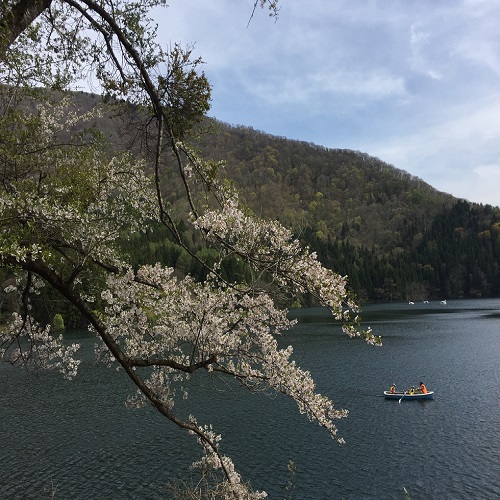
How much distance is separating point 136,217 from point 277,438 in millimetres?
17808

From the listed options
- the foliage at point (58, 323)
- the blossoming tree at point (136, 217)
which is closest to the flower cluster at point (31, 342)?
the blossoming tree at point (136, 217)

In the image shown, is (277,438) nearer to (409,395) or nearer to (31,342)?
(409,395)

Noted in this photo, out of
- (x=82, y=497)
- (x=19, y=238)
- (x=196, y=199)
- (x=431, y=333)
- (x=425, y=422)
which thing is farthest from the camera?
(x=431, y=333)

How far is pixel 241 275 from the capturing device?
6.09 metres

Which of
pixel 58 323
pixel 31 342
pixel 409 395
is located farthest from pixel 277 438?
pixel 58 323

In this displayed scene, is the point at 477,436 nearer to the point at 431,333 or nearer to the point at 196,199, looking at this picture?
the point at 196,199

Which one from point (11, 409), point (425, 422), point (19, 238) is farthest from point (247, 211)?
point (11, 409)

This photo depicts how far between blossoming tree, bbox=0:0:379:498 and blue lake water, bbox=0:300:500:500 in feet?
38.3

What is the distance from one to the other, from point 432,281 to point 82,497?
144495mm

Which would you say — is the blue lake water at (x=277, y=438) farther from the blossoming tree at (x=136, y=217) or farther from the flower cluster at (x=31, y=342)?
the blossoming tree at (x=136, y=217)

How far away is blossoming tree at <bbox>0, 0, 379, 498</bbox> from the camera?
16.6ft

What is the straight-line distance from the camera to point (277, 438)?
22250 millimetres

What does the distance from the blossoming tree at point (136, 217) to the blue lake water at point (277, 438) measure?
11674 mm

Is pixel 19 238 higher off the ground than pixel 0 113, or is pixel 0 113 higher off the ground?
pixel 0 113
